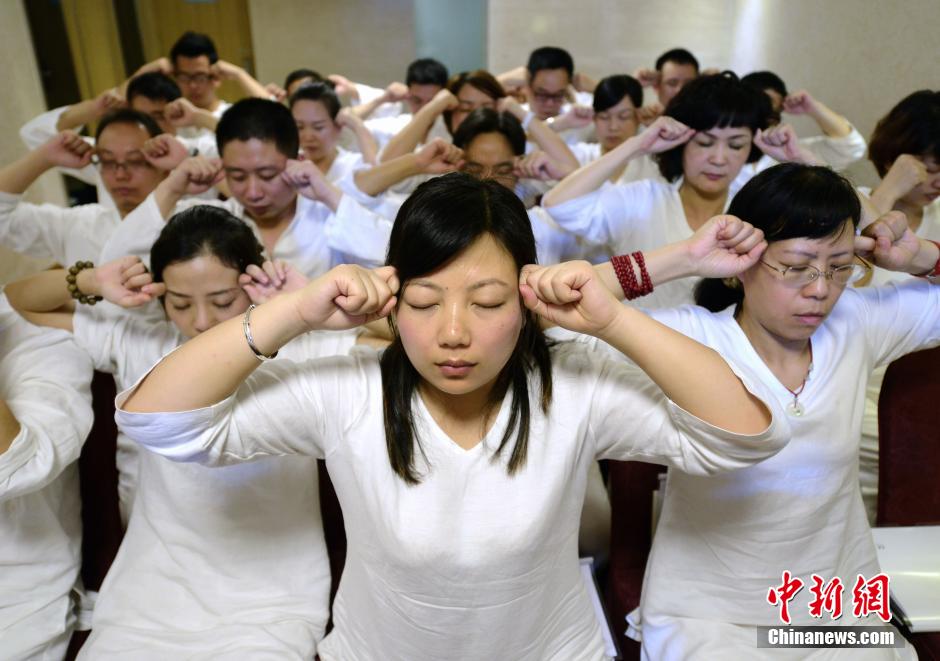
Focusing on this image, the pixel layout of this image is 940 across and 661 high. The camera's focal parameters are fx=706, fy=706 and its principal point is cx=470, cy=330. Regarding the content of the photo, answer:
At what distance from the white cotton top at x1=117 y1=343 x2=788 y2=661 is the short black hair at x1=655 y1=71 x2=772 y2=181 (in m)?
1.01

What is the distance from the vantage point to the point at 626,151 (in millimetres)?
1855

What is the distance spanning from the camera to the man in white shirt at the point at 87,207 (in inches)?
80.3

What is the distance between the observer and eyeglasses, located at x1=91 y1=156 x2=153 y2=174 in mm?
2129

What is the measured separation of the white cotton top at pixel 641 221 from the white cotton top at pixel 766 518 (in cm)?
69

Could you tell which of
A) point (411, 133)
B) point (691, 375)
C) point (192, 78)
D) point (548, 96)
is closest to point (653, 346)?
point (691, 375)

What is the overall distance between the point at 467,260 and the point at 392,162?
4.82 feet

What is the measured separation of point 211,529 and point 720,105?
1585 mm

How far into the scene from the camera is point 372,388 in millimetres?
1090

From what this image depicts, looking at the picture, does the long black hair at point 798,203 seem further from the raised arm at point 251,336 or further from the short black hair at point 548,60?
the short black hair at point 548,60

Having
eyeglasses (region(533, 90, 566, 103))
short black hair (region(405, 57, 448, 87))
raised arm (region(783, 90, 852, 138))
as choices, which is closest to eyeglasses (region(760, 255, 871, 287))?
raised arm (region(783, 90, 852, 138))

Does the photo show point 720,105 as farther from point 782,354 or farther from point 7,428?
point 7,428

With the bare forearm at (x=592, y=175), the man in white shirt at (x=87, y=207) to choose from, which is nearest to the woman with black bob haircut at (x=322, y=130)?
the man in white shirt at (x=87, y=207)

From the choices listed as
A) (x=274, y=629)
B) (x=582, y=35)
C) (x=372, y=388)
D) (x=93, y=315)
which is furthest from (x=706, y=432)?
(x=582, y=35)

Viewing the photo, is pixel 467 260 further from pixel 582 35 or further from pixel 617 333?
pixel 582 35
